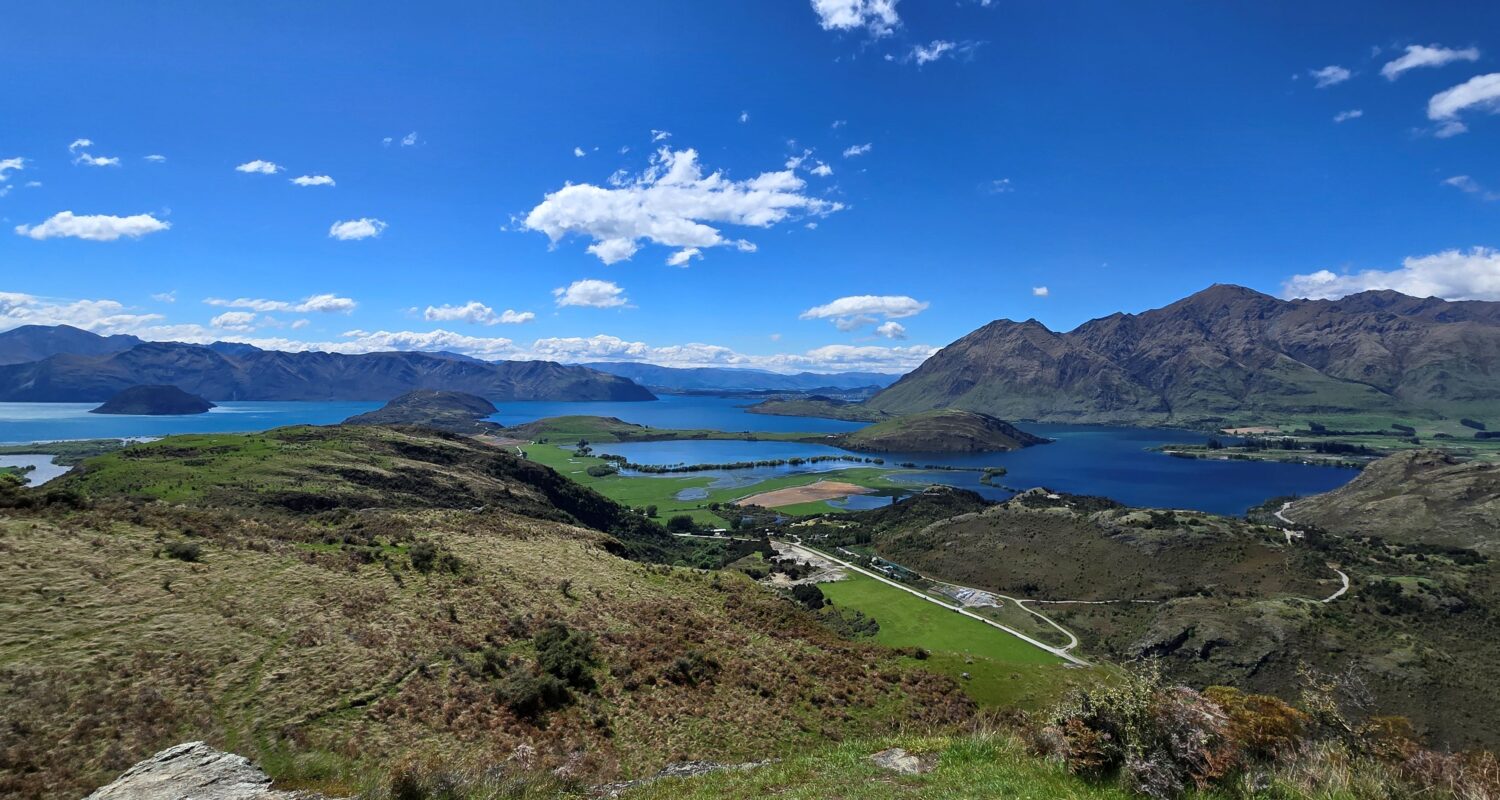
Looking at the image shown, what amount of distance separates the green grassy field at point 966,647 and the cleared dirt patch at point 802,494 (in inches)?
2943

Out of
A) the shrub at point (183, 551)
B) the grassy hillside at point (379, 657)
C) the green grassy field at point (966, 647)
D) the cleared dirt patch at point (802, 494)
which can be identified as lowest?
the cleared dirt patch at point (802, 494)

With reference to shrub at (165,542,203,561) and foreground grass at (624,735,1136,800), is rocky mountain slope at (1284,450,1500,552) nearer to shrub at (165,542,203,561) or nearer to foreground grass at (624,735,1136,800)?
foreground grass at (624,735,1136,800)

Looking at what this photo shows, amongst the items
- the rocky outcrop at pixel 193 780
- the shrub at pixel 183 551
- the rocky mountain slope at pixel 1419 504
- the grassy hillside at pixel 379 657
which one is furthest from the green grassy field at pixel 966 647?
the rocky mountain slope at pixel 1419 504

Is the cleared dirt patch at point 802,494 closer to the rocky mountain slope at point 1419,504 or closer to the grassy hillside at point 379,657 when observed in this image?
the rocky mountain slope at point 1419,504

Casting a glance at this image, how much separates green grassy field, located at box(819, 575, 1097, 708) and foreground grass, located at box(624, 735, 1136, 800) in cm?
1534

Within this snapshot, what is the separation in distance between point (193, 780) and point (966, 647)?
64.4 meters

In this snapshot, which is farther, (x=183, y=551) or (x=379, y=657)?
(x=183, y=551)

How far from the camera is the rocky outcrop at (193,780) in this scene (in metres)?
12.2

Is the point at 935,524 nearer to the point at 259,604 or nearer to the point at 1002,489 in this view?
the point at 1002,489

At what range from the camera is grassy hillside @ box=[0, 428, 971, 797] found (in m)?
16.2

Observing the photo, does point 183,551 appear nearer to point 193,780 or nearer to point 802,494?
point 193,780

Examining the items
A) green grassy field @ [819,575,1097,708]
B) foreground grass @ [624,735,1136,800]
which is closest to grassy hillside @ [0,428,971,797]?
green grassy field @ [819,575,1097,708]

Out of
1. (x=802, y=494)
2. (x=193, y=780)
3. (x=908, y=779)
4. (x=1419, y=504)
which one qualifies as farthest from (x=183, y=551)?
(x=1419, y=504)

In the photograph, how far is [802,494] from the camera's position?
178m
